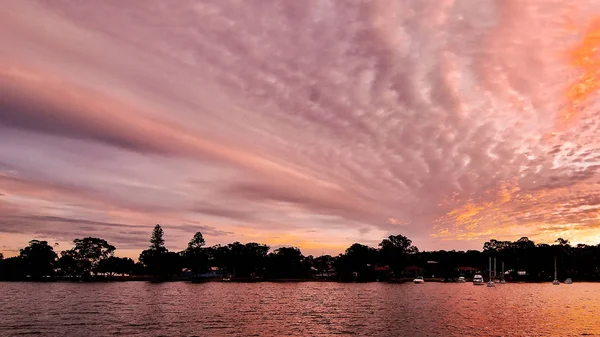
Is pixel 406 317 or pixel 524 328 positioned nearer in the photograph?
pixel 524 328

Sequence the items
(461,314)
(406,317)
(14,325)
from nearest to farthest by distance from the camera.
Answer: (14,325), (406,317), (461,314)

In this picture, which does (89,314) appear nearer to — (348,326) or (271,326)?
(271,326)

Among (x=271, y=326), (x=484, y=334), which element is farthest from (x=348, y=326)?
(x=484, y=334)

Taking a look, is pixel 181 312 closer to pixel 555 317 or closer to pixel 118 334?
pixel 118 334

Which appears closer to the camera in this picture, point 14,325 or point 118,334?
point 118,334

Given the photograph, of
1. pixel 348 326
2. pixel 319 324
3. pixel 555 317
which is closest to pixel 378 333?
pixel 348 326

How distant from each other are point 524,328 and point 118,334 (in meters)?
53.4

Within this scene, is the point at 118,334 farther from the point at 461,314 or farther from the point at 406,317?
the point at 461,314

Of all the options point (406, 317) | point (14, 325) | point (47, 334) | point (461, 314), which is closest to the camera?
point (47, 334)

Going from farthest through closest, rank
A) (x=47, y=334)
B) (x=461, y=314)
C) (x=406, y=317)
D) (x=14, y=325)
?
A: 1. (x=461, y=314)
2. (x=406, y=317)
3. (x=14, y=325)
4. (x=47, y=334)

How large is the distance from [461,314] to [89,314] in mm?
63213

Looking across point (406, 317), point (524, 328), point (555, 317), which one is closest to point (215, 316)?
point (406, 317)

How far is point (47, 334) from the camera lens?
53.9m

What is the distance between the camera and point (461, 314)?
77.8m
